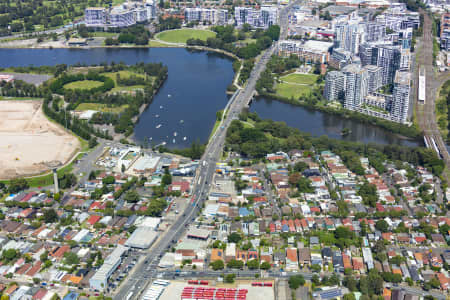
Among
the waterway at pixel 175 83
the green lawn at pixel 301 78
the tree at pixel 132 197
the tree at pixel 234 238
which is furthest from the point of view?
the green lawn at pixel 301 78

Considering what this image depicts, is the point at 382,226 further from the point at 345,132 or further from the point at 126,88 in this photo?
the point at 126,88

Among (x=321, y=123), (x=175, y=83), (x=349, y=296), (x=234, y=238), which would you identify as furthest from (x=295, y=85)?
(x=349, y=296)

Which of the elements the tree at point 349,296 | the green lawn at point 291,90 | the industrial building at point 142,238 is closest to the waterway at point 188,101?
the green lawn at point 291,90

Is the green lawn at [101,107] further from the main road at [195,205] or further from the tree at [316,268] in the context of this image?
the tree at [316,268]

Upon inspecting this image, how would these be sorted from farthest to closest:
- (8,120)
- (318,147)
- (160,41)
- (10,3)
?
(10,3), (160,41), (8,120), (318,147)

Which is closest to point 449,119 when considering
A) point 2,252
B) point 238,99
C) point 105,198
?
point 238,99

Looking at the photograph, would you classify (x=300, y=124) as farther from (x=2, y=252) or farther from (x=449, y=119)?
(x=2, y=252)
